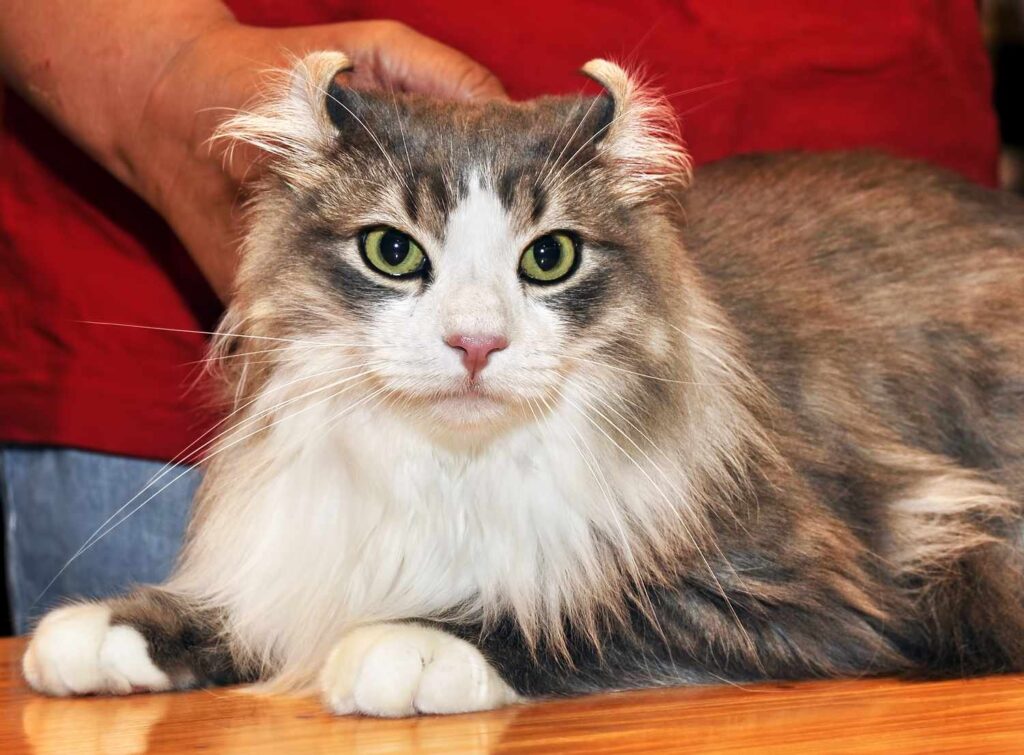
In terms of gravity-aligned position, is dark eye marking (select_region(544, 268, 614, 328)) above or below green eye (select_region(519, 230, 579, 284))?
below

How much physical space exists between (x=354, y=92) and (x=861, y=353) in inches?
33.5

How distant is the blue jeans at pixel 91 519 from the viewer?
2.29m

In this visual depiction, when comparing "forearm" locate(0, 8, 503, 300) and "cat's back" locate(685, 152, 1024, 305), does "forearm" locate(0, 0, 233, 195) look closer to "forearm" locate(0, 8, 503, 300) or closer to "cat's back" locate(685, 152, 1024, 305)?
"forearm" locate(0, 8, 503, 300)

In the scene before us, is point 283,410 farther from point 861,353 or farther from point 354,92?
point 861,353

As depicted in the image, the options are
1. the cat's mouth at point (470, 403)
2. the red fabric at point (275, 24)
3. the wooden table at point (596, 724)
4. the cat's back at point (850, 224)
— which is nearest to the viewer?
the wooden table at point (596, 724)

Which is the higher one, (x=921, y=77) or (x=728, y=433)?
(x=921, y=77)

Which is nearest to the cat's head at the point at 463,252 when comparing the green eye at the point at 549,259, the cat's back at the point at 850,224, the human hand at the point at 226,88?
the green eye at the point at 549,259

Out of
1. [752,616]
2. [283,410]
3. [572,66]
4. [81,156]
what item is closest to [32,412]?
[81,156]

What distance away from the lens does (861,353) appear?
1.90 meters

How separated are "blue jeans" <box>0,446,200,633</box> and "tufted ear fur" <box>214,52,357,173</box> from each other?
0.84 m

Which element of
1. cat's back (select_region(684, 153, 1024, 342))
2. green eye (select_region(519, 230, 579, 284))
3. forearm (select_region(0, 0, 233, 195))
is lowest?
green eye (select_region(519, 230, 579, 284))

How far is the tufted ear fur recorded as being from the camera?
1.57 metres

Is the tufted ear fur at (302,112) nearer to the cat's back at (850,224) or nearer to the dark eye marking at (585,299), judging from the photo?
the dark eye marking at (585,299)

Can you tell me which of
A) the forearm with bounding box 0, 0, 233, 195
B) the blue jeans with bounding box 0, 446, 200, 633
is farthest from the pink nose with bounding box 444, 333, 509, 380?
the blue jeans with bounding box 0, 446, 200, 633
